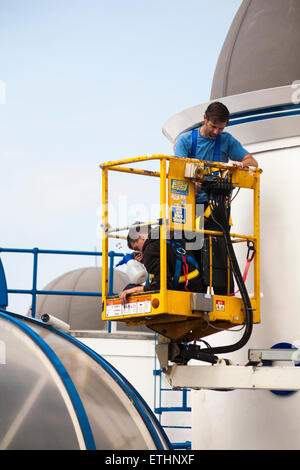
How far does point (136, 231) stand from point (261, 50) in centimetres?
300

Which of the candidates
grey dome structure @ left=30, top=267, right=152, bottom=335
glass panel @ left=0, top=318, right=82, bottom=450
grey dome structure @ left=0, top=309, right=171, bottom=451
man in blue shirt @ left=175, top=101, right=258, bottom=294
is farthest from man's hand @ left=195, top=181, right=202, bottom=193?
grey dome structure @ left=30, top=267, right=152, bottom=335

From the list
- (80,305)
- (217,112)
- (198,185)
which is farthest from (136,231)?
(80,305)

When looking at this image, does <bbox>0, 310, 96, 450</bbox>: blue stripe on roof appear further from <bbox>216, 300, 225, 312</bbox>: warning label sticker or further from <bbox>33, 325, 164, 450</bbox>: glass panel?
<bbox>216, 300, 225, 312</bbox>: warning label sticker

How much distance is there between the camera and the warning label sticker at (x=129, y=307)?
20.6 feet

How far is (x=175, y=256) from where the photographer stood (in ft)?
21.0

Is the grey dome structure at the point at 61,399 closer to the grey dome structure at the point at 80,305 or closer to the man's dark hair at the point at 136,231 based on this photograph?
the man's dark hair at the point at 136,231

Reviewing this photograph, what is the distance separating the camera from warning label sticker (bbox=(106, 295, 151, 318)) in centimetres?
629

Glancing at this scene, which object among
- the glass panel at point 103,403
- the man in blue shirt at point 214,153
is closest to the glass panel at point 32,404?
the glass panel at point 103,403

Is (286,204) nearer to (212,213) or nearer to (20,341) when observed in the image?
(212,213)

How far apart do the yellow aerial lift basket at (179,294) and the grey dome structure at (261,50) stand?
1.73 m

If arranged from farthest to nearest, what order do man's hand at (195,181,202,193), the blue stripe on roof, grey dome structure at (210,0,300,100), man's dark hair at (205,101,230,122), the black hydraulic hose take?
grey dome structure at (210,0,300,100), man's dark hair at (205,101,230,122), man's hand at (195,181,202,193), the black hydraulic hose, the blue stripe on roof

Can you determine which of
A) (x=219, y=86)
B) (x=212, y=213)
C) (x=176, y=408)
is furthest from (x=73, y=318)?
(x=212, y=213)

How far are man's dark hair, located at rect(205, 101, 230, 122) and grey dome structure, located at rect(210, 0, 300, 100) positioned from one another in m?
1.57
